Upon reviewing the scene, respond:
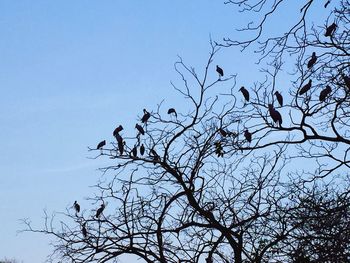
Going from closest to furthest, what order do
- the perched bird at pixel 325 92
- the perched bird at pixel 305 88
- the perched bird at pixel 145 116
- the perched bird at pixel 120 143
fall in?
the perched bird at pixel 325 92, the perched bird at pixel 305 88, the perched bird at pixel 120 143, the perched bird at pixel 145 116

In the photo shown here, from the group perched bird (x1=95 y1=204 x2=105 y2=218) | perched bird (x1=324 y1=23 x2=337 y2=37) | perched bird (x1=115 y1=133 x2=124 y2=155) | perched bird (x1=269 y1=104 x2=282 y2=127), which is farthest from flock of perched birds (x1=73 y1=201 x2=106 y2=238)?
perched bird (x1=324 y1=23 x2=337 y2=37)

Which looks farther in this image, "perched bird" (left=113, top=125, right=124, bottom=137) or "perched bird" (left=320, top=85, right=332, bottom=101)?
"perched bird" (left=113, top=125, right=124, bottom=137)

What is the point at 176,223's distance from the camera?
27.2ft

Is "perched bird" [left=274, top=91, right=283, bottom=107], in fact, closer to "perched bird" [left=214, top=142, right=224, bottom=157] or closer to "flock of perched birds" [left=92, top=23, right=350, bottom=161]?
"flock of perched birds" [left=92, top=23, right=350, bottom=161]

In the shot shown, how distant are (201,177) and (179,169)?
0.42 metres

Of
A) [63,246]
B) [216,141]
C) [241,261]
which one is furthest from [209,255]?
[63,246]

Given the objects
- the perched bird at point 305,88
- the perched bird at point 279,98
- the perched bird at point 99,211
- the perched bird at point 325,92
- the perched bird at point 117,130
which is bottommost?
the perched bird at point 325,92

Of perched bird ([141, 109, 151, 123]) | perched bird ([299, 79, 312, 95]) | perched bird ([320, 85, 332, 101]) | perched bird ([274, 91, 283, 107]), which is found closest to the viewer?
perched bird ([320, 85, 332, 101])

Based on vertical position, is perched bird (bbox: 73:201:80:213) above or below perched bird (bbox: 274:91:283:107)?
above

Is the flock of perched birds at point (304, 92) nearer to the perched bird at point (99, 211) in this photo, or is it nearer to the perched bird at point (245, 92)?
the perched bird at point (245, 92)

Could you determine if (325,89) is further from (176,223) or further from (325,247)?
(176,223)

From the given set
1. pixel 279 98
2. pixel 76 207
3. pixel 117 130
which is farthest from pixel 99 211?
pixel 279 98

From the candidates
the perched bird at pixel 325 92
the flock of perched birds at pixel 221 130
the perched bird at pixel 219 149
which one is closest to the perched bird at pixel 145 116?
the flock of perched birds at pixel 221 130

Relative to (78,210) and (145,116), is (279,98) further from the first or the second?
(78,210)
